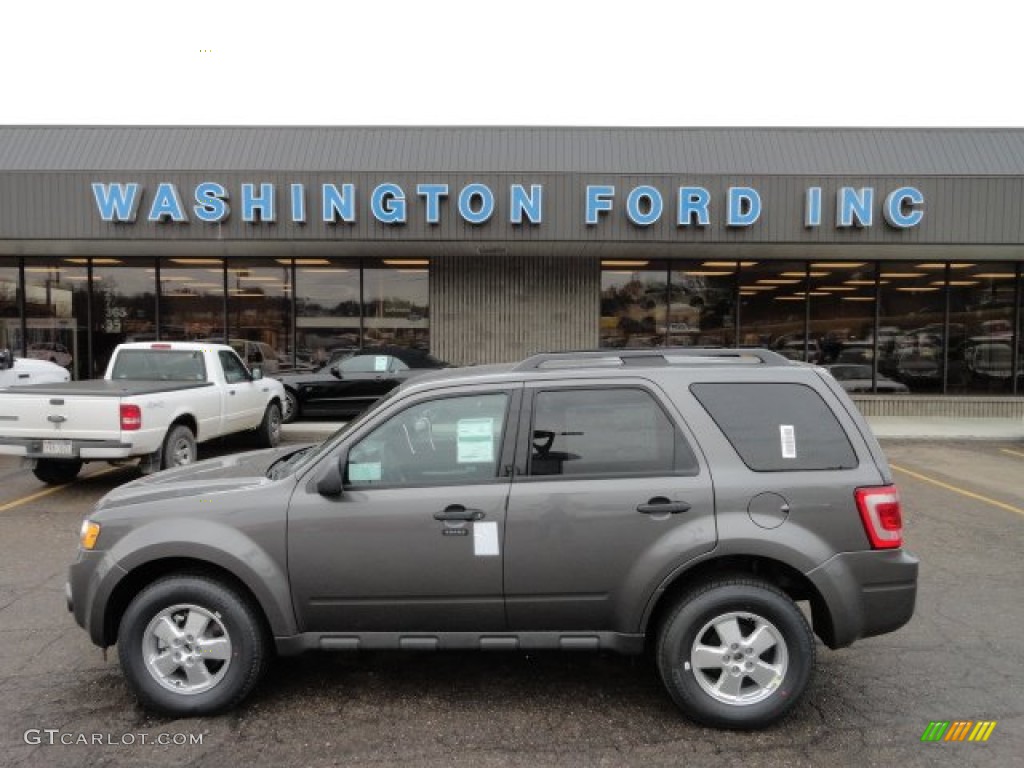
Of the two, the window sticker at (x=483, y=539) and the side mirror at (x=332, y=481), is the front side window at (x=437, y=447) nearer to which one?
the side mirror at (x=332, y=481)

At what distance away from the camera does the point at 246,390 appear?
35.1ft

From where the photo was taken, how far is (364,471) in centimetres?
368

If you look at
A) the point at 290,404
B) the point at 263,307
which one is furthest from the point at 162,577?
the point at 263,307

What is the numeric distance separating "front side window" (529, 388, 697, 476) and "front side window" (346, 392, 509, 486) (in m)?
0.21

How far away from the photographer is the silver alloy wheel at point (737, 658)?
136 inches

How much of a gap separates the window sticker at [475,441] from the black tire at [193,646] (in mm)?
1270

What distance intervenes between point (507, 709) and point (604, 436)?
1.41 metres

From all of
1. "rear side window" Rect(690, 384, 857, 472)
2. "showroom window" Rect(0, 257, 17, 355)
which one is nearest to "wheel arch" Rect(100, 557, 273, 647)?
"rear side window" Rect(690, 384, 857, 472)

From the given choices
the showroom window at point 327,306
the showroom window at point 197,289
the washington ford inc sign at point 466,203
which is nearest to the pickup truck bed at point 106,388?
the washington ford inc sign at point 466,203

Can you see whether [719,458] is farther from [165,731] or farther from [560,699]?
[165,731]

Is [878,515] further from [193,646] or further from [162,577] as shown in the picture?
Result: [162,577]

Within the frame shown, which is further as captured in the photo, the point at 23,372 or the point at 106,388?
the point at 23,372

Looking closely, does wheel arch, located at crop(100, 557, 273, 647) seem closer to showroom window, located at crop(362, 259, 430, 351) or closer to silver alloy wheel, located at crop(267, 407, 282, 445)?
silver alloy wheel, located at crop(267, 407, 282, 445)

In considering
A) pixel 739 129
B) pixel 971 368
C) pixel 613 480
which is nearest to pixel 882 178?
pixel 739 129
